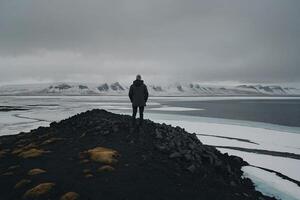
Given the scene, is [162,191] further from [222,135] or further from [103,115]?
[222,135]

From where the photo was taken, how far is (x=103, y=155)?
1631 centimetres

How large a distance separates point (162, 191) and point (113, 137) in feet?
23.8

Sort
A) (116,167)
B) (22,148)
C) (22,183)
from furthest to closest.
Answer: (22,148) → (116,167) → (22,183)

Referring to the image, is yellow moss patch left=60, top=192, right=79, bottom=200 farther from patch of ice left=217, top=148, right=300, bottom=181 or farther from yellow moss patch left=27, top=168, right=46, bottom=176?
patch of ice left=217, top=148, right=300, bottom=181

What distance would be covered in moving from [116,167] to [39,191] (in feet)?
12.2

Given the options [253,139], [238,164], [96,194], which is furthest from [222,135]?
[96,194]

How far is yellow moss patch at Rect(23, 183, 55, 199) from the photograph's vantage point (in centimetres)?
1259

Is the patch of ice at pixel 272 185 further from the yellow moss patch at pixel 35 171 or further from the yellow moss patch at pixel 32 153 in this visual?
the yellow moss patch at pixel 32 153

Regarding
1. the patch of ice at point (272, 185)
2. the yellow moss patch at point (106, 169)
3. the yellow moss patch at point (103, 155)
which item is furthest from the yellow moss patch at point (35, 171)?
the patch of ice at point (272, 185)

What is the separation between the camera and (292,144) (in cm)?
3111

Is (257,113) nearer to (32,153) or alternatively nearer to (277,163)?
(277,163)

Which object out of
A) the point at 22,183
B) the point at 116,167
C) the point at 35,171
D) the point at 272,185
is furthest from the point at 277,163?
the point at 22,183

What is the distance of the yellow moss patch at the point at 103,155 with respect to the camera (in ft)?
51.7

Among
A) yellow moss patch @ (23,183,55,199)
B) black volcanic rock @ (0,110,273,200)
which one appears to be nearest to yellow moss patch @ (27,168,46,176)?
black volcanic rock @ (0,110,273,200)
